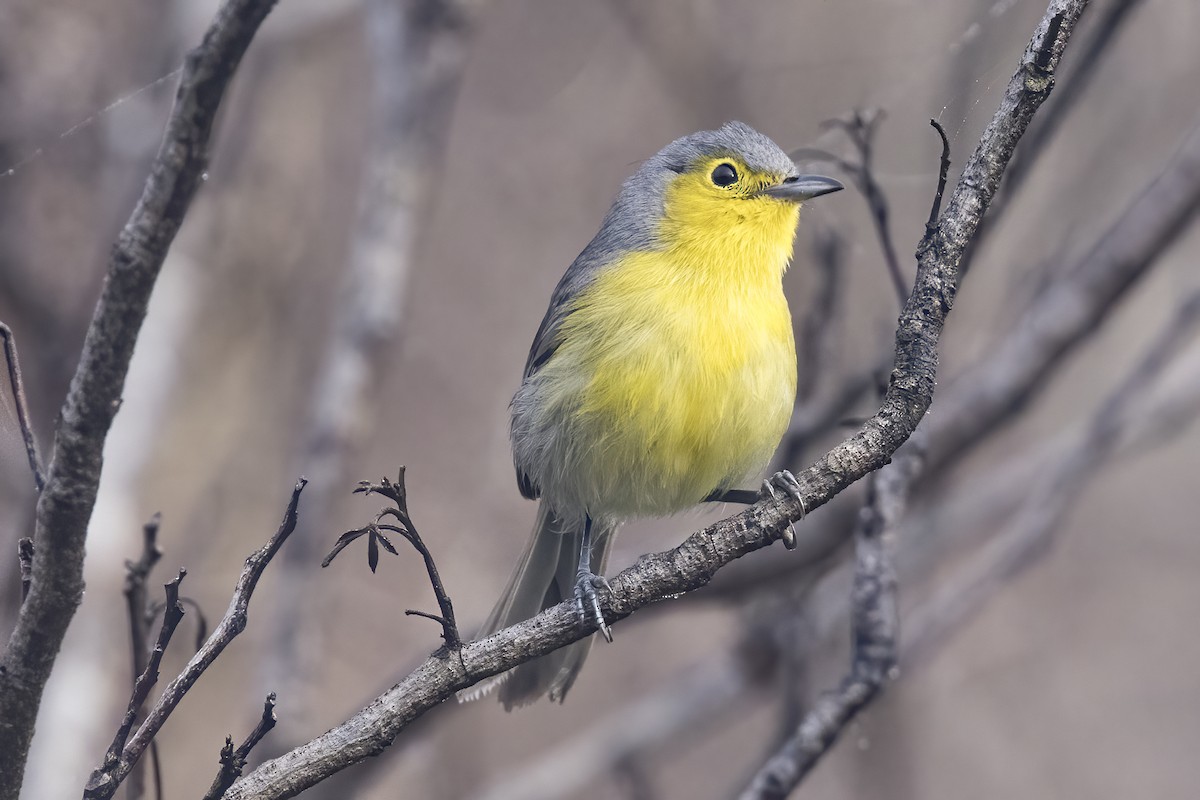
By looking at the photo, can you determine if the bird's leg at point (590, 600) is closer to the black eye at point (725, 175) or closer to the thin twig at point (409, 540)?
the thin twig at point (409, 540)

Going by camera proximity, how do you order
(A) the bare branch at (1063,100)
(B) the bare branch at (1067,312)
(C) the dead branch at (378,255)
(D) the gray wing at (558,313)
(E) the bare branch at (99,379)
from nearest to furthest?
(E) the bare branch at (99,379) → (A) the bare branch at (1063,100) → (D) the gray wing at (558,313) → (B) the bare branch at (1067,312) → (C) the dead branch at (378,255)

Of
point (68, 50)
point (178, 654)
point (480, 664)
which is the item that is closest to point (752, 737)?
point (178, 654)

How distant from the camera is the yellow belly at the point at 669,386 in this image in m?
3.21

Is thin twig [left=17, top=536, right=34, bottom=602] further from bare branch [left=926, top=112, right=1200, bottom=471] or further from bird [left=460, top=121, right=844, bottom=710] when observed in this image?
bare branch [left=926, top=112, right=1200, bottom=471]

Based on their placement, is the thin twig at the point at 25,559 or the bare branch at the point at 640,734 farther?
the bare branch at the point at 640,734

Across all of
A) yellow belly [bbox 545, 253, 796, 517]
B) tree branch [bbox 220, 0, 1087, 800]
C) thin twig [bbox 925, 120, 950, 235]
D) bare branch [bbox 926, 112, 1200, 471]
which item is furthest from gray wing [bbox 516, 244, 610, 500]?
thin twig [bbox 925, 120, 950, 235]

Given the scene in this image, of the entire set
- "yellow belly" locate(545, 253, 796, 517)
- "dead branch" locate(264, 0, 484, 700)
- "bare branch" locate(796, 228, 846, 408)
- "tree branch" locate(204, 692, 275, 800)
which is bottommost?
"tree branch" locate(204, 692, 275, 800)

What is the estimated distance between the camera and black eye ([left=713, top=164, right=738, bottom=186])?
373cm

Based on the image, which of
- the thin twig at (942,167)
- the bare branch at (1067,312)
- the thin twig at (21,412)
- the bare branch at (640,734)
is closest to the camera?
the thin twig at (21,412)

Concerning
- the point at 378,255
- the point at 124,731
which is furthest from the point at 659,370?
the point at 378,255

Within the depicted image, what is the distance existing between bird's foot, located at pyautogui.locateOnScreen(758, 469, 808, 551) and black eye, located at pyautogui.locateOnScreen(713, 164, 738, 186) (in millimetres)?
1208

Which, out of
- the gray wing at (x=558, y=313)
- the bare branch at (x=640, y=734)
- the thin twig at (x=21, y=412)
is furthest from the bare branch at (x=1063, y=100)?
the thin twig at (x=21, y=412)

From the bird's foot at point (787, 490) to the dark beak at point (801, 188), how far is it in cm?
104

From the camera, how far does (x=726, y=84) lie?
6.20 metres
